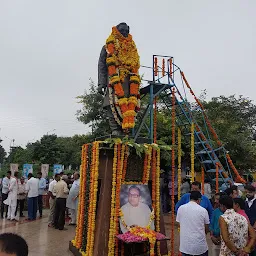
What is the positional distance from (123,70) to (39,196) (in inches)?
266

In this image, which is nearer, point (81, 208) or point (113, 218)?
point (113, 218)

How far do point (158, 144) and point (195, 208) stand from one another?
8.86ft

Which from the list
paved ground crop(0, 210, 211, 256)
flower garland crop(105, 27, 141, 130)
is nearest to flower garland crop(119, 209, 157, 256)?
paved ground crop(0, 210, 211, 256)

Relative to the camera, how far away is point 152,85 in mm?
9828

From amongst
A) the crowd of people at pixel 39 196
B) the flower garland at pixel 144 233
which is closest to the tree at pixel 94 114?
the crowd of people at pixel 39 196

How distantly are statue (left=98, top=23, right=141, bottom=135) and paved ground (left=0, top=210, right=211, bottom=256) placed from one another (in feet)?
10.3

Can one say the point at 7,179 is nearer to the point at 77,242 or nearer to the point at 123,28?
the point at 77,242

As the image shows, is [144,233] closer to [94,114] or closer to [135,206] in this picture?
[135,206]

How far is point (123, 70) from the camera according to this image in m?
7.42

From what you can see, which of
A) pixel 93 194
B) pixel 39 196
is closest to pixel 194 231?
pixel 93 194

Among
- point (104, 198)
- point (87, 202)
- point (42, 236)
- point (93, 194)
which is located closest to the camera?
point (104, 198)

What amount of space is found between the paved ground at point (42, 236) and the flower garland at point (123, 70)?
3394mm

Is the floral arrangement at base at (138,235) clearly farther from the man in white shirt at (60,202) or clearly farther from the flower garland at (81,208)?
the man in white shirt at (60,202)

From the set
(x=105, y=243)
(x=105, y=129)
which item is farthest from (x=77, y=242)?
(x=105, y=129)
